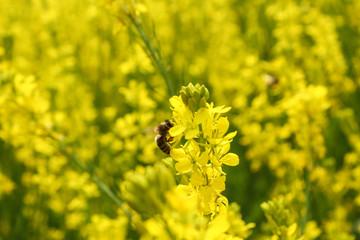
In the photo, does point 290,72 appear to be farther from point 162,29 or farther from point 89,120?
point 162,29

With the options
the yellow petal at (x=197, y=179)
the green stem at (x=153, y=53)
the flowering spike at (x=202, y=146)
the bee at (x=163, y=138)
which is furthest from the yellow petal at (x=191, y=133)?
the green stem at (x=153, y=53)

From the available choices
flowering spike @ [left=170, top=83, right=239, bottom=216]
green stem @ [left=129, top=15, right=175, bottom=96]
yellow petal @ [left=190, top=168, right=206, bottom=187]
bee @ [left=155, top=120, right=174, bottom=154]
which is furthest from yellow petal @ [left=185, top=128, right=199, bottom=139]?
green stem @ [left=129, top=15, right=175, bottom=96]

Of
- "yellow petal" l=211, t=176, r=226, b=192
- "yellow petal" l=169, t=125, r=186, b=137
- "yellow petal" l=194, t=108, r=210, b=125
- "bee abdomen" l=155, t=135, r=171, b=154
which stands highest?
"bee abdomen" l=155, t=135, r=171, b=154

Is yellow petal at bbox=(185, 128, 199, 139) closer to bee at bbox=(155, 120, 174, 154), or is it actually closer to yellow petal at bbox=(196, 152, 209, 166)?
yellow petal at bbox=(196, 152, 209, 166)

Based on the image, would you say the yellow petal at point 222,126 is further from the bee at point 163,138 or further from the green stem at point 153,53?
the green stem at point 153,53

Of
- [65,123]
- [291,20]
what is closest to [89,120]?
[65,123]

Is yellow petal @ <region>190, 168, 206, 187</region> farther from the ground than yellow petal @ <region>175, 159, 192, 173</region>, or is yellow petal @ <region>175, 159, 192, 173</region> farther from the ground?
yellow petal @ <region>175, 159, 192, 173</region>

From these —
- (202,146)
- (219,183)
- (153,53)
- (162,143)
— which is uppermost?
(153,53)

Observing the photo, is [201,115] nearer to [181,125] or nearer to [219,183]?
[181,125]

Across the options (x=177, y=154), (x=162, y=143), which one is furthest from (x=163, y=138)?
(x=177, y=154)
